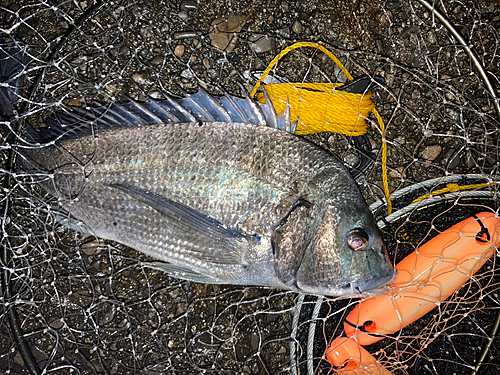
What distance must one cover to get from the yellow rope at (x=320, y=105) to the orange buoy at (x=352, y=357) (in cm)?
128

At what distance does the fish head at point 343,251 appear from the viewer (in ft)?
6.51

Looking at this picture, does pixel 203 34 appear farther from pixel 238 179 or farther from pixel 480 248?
pixel 480 248

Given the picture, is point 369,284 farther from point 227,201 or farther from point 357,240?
point 227,201

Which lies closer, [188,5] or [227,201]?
[227,201]

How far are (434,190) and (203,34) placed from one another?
1.88 m

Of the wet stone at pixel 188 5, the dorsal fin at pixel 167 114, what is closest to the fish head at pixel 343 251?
the dorsal fin at pixel 167 114

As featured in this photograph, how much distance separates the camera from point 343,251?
6.54 ft

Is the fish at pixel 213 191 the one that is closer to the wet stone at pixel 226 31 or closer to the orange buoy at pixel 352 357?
the orange buoy at pixel 352 357

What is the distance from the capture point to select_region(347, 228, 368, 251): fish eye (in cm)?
197

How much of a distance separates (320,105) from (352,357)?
154 centimetres

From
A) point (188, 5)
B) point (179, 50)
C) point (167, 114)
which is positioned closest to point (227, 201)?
point (167, 114)

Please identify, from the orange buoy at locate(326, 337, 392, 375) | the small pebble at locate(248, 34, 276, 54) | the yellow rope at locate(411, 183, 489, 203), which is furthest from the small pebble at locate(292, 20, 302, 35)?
the orange buoy at locate(326, 337, 392, 375)

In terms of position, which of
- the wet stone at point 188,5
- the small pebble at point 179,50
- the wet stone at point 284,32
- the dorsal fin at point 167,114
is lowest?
the dorsal fin at point 167,114

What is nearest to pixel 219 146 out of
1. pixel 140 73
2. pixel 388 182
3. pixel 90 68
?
pixel 140 73
